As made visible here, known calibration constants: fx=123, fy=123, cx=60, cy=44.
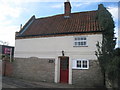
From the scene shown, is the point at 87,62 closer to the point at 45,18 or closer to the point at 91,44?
the point at 91,44

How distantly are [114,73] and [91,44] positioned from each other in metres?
3.81

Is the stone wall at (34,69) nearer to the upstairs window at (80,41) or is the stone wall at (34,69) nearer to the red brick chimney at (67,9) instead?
the upstairs window at (80,41)

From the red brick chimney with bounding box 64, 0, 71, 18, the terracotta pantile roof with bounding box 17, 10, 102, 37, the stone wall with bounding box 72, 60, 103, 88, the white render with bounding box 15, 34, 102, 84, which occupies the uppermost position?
the red brick chimney with bounding box 64, 0, 71, 18

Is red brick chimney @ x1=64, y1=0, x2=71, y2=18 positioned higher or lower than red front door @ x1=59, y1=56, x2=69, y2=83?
higher

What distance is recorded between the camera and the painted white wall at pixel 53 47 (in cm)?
1210

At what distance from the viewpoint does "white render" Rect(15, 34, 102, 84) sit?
12.1 meters

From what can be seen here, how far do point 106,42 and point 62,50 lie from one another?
14.8 feet

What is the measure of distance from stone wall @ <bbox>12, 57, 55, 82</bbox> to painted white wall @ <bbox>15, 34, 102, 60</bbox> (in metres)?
0.59

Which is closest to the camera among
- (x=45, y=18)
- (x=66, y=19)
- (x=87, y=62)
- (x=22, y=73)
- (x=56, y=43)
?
(x=87, y=62)

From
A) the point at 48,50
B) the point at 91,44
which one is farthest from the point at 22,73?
the point at 91,44

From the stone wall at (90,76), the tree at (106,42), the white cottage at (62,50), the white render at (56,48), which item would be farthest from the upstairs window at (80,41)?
the stone wall at (90,76)

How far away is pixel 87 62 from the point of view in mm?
12031

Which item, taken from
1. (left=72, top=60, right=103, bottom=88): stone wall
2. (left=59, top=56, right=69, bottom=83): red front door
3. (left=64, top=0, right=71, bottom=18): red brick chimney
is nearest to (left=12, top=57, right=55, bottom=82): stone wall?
(left=59, top=56, right=69, bottom=83): red front door

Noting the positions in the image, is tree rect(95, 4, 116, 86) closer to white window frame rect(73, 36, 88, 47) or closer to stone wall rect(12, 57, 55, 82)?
white window frame rect(73, 36, 88, 47)
